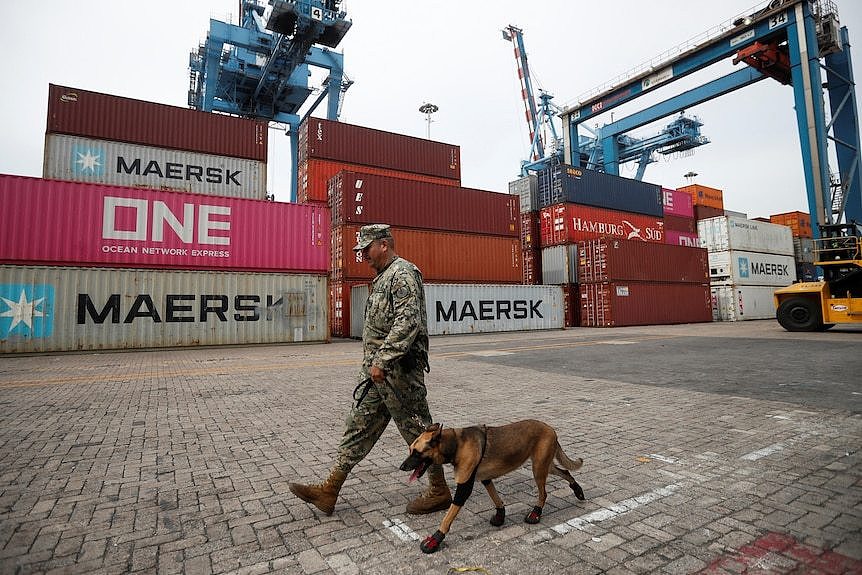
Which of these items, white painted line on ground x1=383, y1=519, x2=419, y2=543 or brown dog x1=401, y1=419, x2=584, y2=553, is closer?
brown dog x1=401, y1=419, x2=584, y2=553

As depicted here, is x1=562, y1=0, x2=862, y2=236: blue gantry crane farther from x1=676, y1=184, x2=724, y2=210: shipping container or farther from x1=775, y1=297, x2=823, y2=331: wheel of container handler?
x1=676, y1=184, x2=724, y2=210: shipping container

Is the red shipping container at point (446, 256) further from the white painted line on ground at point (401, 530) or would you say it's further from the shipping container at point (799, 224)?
the shipping container at point (799, 224)

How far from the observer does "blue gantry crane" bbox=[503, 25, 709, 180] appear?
142 ft

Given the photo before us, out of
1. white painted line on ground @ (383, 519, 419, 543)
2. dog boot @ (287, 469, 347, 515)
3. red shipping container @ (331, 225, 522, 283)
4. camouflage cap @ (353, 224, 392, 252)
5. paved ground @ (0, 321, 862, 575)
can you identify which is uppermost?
red shipping container @ (331, 225, 522, 283)

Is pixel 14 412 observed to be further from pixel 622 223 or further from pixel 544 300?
pixel 622 223

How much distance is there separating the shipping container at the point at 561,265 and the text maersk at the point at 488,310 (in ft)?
16.1

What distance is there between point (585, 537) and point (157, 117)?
74.4ft

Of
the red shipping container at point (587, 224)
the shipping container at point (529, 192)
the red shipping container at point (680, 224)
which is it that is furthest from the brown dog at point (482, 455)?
the red shipping container at point (680, 224)

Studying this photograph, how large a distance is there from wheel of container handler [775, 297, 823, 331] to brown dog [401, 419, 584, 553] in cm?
2087

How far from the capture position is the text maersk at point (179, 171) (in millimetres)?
18375

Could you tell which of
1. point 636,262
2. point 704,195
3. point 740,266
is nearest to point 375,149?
point 636,262

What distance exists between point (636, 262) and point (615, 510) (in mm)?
27520

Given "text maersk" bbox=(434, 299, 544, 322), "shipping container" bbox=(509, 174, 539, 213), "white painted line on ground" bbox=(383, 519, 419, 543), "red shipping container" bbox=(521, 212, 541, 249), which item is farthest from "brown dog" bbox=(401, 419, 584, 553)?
"shipping container" bbox=(509, 174, 539, 213)

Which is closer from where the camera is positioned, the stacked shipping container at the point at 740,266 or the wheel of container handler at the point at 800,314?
the wheel of container handler at the point at 800,314
